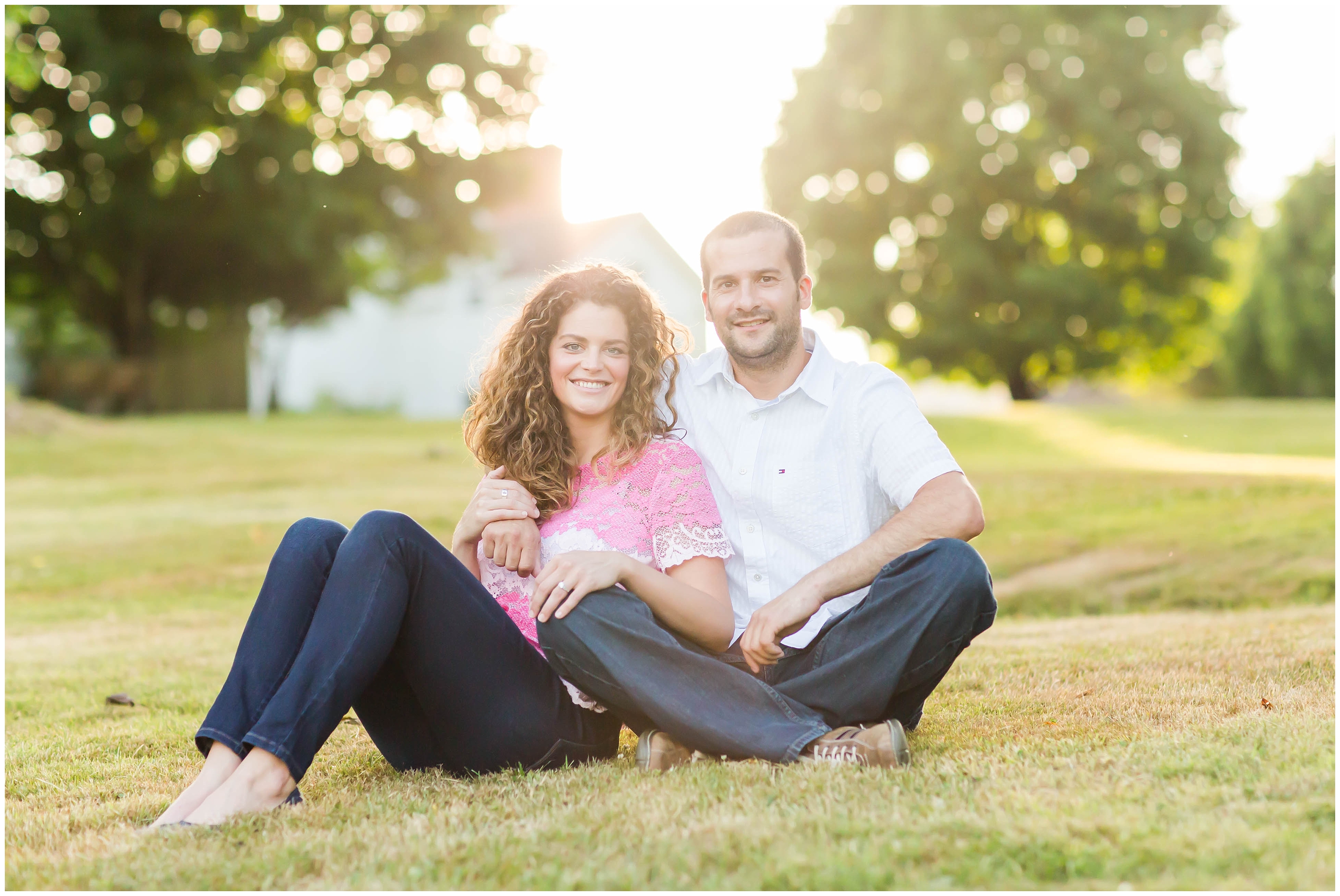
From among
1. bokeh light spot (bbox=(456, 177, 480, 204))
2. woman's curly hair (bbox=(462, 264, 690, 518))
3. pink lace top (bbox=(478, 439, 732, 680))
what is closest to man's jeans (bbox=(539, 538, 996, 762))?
pink lace top (bbox=(478, 439, 732, 680))

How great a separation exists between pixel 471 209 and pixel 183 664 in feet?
52.2

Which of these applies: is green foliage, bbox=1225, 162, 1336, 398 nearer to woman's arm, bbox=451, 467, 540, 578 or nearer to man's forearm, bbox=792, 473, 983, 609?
man's forearm, bbox=792, 473, 983, 609

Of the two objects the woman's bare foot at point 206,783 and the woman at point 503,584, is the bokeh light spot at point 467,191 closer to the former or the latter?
the woman at point 503,584

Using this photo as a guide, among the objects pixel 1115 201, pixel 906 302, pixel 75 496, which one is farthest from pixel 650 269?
pixel 75 496

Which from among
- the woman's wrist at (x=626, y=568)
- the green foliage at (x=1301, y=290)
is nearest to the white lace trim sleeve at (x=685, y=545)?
the woman's wrist at (x=626, y=568)

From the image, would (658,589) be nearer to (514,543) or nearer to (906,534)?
A: (514,543)

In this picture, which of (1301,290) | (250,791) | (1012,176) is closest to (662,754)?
(250,791)

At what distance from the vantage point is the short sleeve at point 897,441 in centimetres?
295

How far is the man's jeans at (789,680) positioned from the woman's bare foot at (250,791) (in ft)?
2.20

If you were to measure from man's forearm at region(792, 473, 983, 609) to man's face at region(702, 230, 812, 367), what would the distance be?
611 millimetres

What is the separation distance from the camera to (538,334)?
319 cm

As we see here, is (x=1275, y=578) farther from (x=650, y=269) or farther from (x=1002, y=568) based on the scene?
(x=650, y=269)

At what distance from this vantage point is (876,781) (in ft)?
8.27

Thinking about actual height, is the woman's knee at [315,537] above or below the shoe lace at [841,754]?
above
